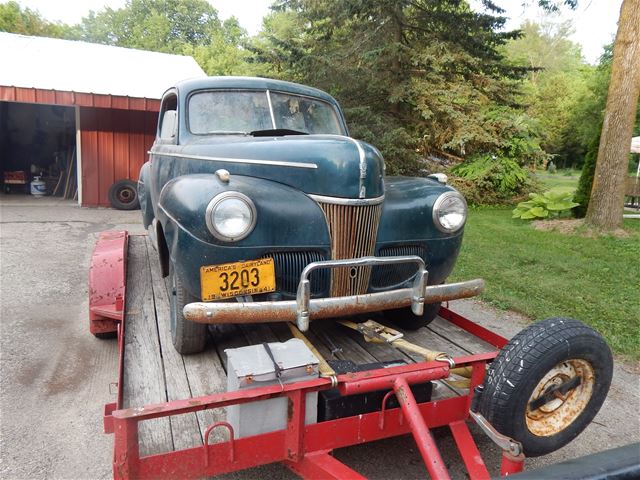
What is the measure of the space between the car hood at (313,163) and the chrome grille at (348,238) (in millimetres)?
83

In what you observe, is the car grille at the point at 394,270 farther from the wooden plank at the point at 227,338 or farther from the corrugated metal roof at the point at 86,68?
the corrugated metal roof at the point at 86,68

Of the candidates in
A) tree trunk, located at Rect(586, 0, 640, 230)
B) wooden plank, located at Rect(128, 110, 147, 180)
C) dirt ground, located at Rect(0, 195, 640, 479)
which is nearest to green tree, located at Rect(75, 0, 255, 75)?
wooden plank, located at Rect(128, 110, 147, 180)

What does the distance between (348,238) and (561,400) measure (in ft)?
4.53

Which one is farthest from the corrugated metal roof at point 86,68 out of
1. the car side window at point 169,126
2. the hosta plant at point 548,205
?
the hosta plant at point 548,205

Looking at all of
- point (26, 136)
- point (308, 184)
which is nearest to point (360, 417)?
point (308, 184)

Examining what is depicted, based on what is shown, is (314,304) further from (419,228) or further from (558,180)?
(558,180)

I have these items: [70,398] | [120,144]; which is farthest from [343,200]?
[120,144]

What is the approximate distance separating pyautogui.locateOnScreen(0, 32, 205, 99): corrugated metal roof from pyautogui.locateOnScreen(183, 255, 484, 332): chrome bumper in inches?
387

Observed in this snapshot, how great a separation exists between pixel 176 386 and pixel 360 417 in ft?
3.41

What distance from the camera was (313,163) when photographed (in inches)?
108

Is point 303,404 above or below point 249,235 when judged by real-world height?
below

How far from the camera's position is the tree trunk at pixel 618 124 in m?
8.32

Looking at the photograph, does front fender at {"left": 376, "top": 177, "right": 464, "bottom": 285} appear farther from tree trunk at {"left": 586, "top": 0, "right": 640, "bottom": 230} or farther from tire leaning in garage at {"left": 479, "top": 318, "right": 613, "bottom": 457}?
tree trunk at {"left": 586, "top": 0, "right": 640, "bottom": 230}

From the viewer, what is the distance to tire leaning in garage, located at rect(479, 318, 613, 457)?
2.20 m
